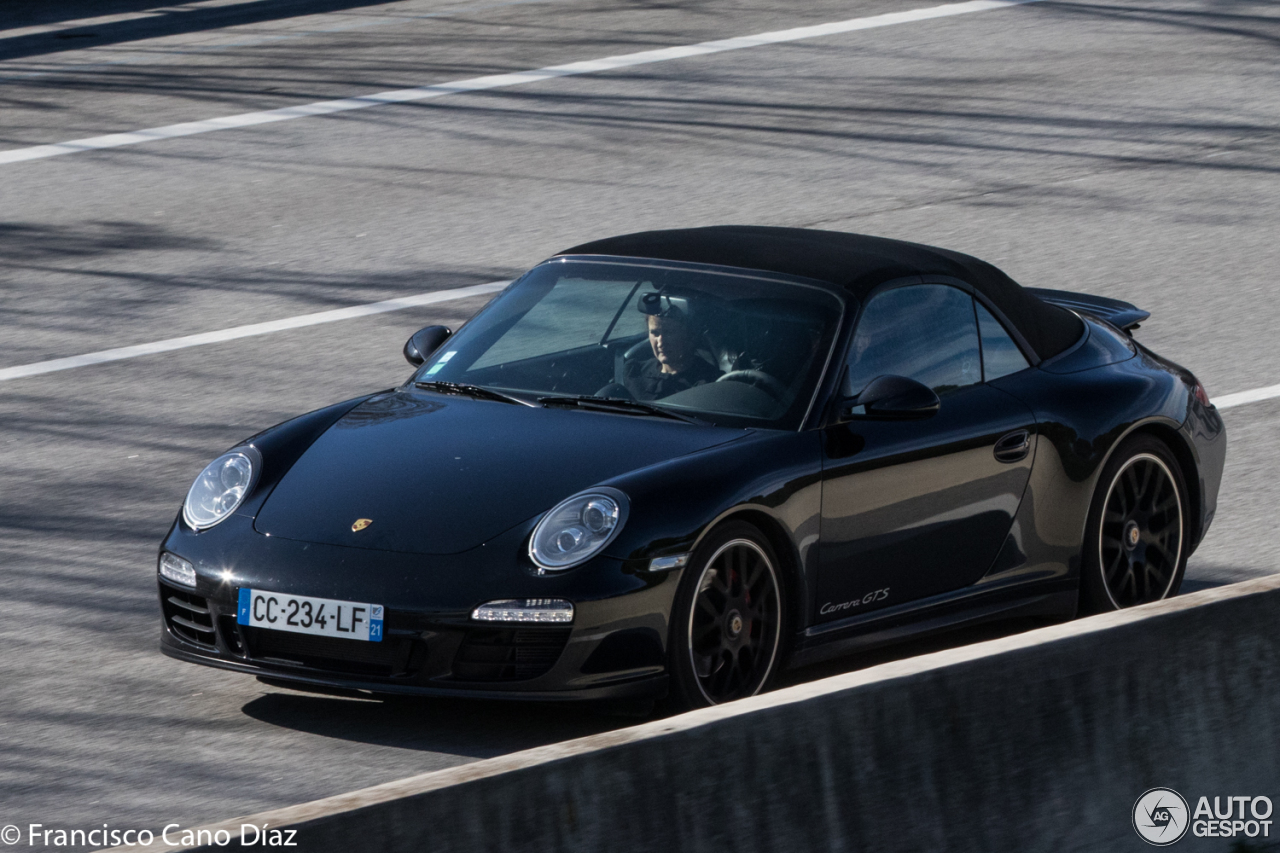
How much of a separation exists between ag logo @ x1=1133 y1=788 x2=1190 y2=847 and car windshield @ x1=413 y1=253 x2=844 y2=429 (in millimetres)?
1809

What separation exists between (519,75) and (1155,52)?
526 cm

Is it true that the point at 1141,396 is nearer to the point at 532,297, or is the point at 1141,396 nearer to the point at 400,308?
the point at 532,297

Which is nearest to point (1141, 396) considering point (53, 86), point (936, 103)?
point (936, 103)

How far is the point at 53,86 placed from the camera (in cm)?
1608

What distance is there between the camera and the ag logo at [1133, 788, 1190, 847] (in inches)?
194

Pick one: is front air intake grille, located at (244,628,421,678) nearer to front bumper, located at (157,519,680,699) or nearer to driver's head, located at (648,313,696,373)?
front bumper, located at (157,519,680,699)

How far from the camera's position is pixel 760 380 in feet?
21.4

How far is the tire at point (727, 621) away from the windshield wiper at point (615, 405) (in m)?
0.53

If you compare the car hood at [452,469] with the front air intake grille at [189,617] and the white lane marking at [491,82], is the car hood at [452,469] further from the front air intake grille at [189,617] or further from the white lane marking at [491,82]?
the white lane marking at [491,82]

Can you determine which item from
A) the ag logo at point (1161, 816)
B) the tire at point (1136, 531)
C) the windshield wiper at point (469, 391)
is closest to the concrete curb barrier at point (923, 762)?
the ag logo at point (1161, 816)

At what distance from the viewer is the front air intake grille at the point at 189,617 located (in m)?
6.02

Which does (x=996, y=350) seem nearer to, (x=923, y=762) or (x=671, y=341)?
(x=671, y=341)

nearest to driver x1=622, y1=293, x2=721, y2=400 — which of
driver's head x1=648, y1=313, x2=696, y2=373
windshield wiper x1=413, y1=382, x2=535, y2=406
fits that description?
driver's head x1=648, y1=313, x2=696, y2=373

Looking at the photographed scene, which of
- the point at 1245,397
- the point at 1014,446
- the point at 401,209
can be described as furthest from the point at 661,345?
the point at 401,209
